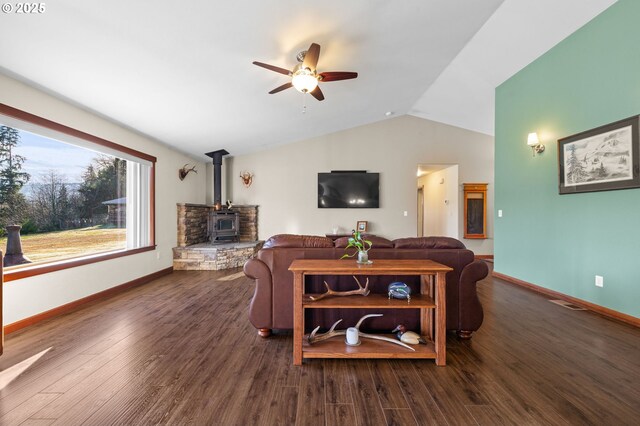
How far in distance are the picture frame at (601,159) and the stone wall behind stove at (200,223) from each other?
18.4ft

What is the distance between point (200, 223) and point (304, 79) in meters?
4.33

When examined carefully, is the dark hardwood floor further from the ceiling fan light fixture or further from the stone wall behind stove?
the stone wall behind stove

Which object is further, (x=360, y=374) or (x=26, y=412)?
(x=360, y=374)

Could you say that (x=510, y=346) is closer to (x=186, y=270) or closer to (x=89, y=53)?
(x=89, y=53)

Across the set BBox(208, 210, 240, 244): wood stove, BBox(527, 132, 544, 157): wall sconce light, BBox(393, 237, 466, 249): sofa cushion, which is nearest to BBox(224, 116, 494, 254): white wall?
BBox(208, 210, 240, 244): wood stove

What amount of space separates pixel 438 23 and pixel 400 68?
0.90m

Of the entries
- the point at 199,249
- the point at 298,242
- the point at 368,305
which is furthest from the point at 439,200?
the point at 199,249

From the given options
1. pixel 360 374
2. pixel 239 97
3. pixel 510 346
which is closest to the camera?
pixel 360 374

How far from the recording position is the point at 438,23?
290 centimetres

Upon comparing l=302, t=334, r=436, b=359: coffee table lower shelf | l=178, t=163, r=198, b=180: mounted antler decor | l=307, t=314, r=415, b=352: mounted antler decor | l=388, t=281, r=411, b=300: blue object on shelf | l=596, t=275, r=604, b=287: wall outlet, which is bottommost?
l=302, t=334, r=436, b=359: coffee table lower shelf

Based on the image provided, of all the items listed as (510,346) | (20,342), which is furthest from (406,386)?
(20,342)

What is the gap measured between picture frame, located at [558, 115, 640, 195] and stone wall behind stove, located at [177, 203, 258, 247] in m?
5.60

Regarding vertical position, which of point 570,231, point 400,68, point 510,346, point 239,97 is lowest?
point 510,346

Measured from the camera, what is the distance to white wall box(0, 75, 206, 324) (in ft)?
7.79
